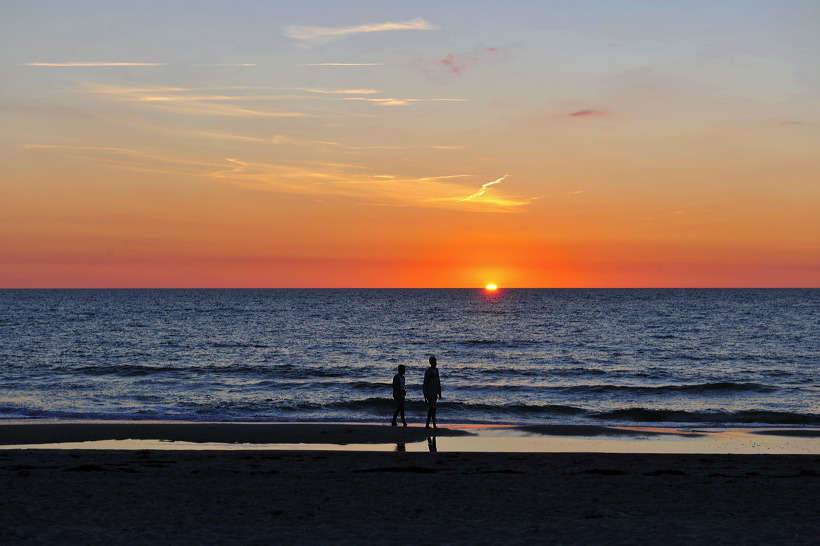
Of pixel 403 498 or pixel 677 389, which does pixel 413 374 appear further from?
pixel 403 498

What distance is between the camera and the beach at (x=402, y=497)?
34.0 ft

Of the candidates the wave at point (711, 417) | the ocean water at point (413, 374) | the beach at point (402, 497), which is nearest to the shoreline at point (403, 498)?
the beach at point (402, 497)

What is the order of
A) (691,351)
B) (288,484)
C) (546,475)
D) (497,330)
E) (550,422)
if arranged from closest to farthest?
(288,484) → (546,475) → (550,422) → (691,351) → (497,330)

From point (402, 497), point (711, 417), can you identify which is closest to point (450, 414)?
point (711, 417)

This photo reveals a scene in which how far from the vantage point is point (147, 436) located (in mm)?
21359

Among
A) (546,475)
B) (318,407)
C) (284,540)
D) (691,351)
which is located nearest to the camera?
(284,540)

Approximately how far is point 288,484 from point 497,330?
72.5 meters

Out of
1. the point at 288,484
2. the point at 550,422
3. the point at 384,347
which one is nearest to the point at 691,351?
the point at 384,347

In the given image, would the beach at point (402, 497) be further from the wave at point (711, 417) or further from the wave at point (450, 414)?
the wave at point (711, 417)

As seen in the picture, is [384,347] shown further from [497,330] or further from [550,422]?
[550,422]

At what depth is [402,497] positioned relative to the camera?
12.8m

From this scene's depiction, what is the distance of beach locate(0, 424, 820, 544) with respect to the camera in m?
10.4

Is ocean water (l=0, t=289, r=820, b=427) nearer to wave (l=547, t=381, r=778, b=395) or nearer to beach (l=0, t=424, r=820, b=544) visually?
wave (l=547, t=381, r=778, b=395)

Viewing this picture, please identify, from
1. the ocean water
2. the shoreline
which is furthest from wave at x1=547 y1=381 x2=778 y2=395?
the shoreline
